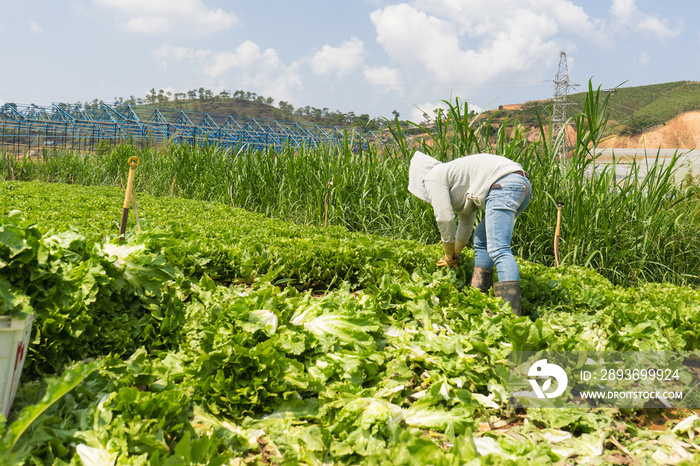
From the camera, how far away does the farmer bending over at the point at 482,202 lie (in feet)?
11.6

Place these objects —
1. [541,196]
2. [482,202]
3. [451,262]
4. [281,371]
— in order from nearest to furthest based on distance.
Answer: [281,371]
[482,202]
[451,262]
[541,196]

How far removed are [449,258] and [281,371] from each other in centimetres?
220

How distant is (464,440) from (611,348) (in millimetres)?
1366

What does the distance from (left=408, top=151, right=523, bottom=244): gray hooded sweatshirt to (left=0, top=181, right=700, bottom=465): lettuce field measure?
64 centimetres

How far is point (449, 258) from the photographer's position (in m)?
4.08

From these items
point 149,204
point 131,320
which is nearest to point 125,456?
point 131,320

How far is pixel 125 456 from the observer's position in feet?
5.72

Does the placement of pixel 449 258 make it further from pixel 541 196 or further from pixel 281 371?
pixel 281 371

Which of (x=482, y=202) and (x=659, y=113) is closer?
(x=482, y=202)

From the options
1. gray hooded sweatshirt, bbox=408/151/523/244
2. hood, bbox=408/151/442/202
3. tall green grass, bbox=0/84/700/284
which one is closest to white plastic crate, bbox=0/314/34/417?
gray hooded sweatshirt, bbox=408/151/523/244

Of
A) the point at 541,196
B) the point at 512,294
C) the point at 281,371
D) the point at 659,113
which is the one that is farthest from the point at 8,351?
the point at 659,113

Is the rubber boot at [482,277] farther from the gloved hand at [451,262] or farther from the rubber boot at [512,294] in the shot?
the rubber boot at [512,294]

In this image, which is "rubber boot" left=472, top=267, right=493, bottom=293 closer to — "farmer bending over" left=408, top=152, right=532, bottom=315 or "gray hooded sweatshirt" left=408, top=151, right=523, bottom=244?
"farmer bending over" left=408, top=152, right=532, bottom=315

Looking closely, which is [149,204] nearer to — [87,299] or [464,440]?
[87,299]
